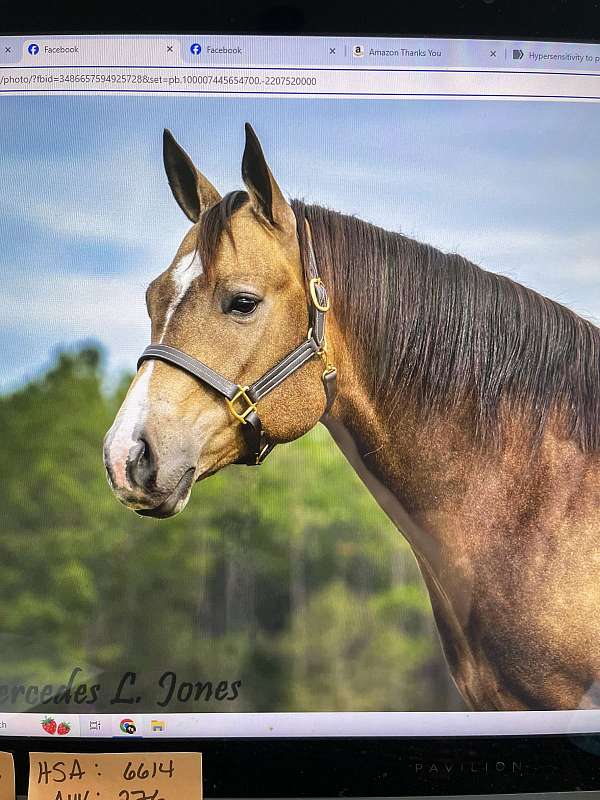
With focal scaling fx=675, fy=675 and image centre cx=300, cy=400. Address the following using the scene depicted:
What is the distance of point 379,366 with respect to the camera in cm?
69

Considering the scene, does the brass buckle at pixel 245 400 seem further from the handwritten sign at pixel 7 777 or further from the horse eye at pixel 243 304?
the handwritten sign at pixel 7 777

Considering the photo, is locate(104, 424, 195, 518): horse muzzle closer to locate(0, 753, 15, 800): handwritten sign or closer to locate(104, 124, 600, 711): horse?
locate(104, 124, 600, 711): horse

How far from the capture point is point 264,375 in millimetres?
654

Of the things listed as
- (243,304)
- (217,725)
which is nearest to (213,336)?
(243,304)

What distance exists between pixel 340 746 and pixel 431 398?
35cm

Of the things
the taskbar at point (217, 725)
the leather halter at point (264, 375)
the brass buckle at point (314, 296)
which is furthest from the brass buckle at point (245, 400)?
the taskbar at point (217, 725)

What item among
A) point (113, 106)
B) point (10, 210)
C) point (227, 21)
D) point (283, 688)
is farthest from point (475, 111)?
point (283, 688)

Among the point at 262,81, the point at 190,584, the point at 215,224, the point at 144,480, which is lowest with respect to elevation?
the point at 190,584

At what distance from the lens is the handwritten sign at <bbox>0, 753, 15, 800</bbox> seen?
24.5 inches

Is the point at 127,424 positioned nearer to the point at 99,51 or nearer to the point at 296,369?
the point at 296,369

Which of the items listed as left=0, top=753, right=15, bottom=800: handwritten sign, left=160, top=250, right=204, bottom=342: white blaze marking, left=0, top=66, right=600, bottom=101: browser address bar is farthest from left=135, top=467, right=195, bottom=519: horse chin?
left=0, top=66, right=600, bottom=101: browser address bar

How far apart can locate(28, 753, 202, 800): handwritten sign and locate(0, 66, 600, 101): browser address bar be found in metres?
0.63

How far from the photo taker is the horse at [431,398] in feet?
2.15

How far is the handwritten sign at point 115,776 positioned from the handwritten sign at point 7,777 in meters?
0.02
